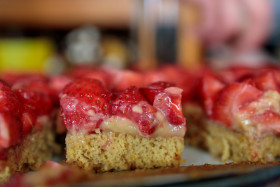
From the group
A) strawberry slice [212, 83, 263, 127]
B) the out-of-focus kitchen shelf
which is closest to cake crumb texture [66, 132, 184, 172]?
strawberry slice [212, 83, 263, 127]

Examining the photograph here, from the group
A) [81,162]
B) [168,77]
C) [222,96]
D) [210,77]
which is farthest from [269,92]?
[81,162]

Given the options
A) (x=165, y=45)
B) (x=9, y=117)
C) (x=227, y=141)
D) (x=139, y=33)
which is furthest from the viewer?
(x=139, y=33)

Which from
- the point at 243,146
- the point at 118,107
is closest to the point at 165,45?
the point at 243,146

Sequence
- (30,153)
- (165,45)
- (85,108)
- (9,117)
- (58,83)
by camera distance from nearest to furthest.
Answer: (9,117) → (85,108) → (30,153) → (58,83) → (165,45)

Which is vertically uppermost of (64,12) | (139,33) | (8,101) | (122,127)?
(64,12)

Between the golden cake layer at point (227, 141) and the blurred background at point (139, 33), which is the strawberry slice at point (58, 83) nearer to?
the golden cake layer at point (227, 141)

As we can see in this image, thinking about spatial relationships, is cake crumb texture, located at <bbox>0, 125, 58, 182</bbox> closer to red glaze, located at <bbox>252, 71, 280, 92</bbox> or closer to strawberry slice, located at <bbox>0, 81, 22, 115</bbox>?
strawberry slice, located at <bbox>0, 81, 22, 115</bbox>

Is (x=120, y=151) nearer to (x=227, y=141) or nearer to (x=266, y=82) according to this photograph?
(x=227, y=141)

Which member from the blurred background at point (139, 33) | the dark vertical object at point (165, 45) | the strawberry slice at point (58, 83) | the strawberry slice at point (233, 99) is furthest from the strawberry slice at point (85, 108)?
the dark vertical object at point (165, 45)
